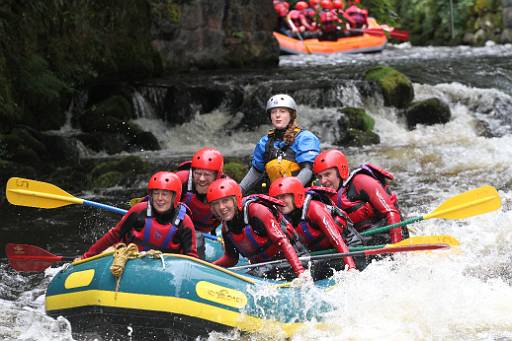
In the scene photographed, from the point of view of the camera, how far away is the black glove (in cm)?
584

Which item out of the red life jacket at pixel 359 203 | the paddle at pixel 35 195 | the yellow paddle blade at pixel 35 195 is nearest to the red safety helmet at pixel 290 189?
the red life jacket at pixel 359 203

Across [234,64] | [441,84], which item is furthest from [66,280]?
[234,64]

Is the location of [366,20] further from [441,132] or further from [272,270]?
[272,270]

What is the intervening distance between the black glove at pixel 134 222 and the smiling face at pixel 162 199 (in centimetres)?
13

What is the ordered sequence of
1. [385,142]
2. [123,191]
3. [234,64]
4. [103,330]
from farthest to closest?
[234,64] → [385,142] → [123,191] → [103,330]

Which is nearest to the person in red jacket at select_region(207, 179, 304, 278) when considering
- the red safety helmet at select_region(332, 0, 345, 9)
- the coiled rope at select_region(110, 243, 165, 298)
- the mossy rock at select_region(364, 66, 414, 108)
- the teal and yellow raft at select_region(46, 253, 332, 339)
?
the teal and yellow raft at select_region(46, 253, 332, 339)

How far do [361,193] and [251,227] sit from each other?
4.06 ft

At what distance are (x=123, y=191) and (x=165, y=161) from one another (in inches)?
65.8

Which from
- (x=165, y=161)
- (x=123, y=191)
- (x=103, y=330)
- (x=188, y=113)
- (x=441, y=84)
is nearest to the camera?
(x=103, y=330)

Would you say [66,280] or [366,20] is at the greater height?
[66,280]

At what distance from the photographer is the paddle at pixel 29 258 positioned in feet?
21.2

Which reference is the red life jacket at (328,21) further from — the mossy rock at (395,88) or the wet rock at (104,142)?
the wet rock at (104,142)

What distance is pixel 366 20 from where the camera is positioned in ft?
87.7

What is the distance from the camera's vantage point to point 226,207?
5793mm
